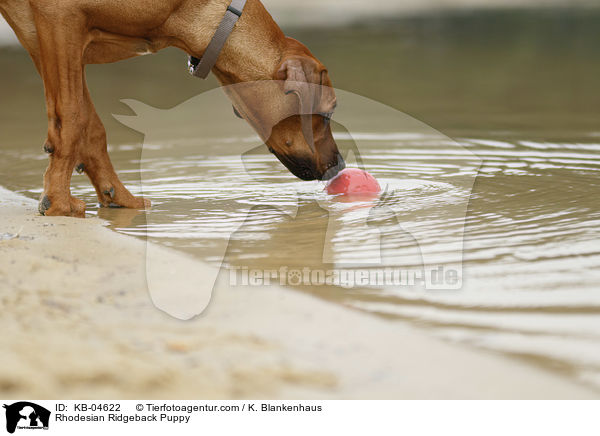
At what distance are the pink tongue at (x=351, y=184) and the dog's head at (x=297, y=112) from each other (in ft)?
0.42

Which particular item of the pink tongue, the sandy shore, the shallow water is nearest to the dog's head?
the pink tongue

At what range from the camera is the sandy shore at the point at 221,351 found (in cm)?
191

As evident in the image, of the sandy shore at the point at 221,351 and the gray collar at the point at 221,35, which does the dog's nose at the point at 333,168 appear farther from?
the sandy shore at the point at 221,351

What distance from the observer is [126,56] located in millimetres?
4105

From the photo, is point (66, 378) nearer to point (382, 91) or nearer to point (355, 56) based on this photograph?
point (382, 91)

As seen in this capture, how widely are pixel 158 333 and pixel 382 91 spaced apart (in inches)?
299

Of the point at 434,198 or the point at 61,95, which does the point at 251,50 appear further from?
the point at 434,198

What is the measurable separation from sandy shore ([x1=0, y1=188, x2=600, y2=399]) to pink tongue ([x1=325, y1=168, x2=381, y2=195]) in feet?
6.22

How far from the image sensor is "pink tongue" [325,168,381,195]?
4.42 metres
